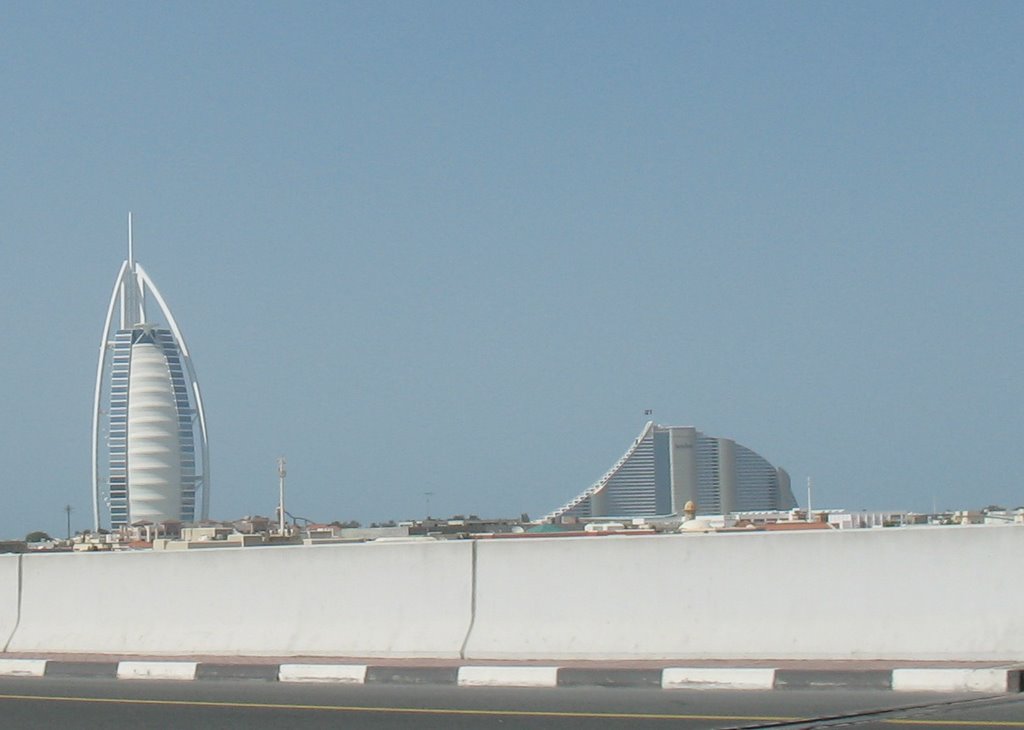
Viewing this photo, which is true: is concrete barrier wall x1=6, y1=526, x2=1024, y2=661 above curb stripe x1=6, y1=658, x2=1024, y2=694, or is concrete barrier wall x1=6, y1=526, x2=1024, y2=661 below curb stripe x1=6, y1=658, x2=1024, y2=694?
above

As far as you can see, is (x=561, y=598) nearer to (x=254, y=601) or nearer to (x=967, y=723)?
(x=254, y=601)

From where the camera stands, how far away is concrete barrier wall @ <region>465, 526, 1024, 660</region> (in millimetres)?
11992

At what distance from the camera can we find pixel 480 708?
11453mm

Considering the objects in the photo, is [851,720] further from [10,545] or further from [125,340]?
[125,340]

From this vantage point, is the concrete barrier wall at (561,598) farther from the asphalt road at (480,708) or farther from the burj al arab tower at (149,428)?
the burj al arab tower at (149,428)

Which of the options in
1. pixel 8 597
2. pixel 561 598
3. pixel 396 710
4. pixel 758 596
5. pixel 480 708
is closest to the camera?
pixel 480 708

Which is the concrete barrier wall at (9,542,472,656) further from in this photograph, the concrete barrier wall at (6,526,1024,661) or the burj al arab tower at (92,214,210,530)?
the burj al arab tower at (92,214,210,530)

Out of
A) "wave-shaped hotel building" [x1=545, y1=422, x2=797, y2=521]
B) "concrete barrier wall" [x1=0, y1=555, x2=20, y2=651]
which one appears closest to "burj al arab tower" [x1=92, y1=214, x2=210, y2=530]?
"wave-shaped hotel building" [x1=545, y1=422, x2=797, y2=521]

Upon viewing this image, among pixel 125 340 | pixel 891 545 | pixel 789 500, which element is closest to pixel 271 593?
pixel 891 545

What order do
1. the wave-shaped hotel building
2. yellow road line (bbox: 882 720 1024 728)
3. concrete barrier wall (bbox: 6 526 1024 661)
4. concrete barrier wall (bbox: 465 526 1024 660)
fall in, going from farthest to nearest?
the wave-shaped hotel building → concrete barrier wall (bbox: 6 526 1024 661) → concrete barrier wall (bbox: 465 526 1024 660) → yellow road line (bbox: 882 720 1024 728)

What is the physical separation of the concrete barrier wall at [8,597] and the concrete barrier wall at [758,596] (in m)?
6.25

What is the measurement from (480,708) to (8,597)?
26.7 feet

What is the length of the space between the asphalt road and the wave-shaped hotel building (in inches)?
5040

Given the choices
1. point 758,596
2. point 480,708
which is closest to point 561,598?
point 758,596
